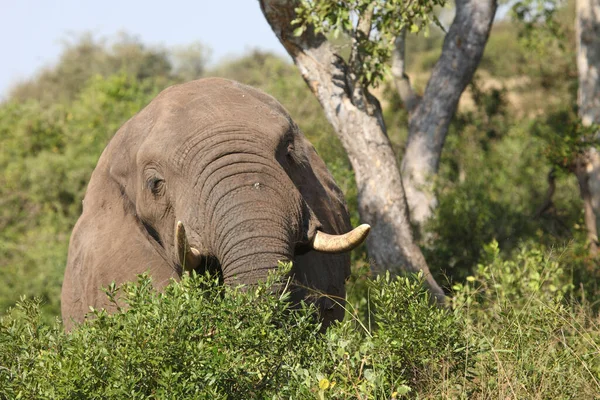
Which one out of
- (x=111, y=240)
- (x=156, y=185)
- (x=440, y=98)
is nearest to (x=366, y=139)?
(x=440, y=98)

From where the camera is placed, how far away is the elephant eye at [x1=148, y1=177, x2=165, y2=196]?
5410 millimetres

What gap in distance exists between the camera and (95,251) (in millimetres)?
6047

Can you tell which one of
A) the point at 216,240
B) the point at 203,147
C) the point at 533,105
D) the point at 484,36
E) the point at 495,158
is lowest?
the point at 533,105

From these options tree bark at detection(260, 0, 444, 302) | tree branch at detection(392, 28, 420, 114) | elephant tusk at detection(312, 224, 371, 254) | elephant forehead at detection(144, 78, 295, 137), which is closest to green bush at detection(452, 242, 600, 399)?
elephant tusk at detection(312, 224, 371, 254)

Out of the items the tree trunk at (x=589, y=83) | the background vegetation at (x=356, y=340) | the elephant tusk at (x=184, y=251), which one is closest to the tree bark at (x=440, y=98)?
the background vegetation at (x=356, y=340)

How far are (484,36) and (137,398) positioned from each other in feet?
21.1

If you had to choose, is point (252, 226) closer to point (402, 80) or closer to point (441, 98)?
point (441, 98)

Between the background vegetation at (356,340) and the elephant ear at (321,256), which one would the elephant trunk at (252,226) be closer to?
the background vegetation at (356,340)

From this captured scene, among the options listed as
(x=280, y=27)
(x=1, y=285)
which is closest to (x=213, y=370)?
(x=280, y=27)

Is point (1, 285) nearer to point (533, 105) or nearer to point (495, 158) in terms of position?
point (495, 158)

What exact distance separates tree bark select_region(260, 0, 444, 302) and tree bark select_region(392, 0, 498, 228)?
172cm

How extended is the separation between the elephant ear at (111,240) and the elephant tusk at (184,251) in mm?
545

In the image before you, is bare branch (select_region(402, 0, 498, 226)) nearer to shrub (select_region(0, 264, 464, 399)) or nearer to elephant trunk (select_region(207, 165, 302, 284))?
elephant trunk (select_region(207, 165, 302, 284))

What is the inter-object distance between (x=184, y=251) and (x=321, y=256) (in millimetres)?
1148
